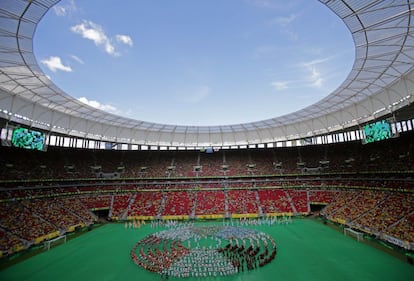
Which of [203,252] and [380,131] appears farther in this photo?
[380,131]

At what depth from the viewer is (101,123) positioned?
132 ft

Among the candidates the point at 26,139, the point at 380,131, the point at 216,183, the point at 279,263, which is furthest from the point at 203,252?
the point at 216,183

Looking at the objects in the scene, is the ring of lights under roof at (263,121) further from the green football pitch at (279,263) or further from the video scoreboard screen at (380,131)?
the green football pitch at (279,263)

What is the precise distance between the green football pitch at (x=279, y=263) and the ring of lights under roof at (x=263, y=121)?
16.3 meters

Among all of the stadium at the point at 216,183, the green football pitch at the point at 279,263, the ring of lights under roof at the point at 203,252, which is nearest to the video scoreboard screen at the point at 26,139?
the stadium at the point at 216,183

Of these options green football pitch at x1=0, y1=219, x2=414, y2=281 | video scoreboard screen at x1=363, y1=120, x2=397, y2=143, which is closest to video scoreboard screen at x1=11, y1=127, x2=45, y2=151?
green football pitch at x1=0, y1=219, x2=414, y2=281

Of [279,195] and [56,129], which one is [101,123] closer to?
[56,129]

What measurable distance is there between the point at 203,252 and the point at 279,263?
6206 mm

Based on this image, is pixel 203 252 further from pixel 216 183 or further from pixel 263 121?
pixel 216 183

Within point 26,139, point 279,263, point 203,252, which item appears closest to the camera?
point 279,263

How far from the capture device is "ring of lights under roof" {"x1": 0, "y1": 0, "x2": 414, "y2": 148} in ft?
51.0

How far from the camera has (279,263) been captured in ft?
59.7

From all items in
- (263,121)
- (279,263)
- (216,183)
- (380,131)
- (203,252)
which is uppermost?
(263,121)

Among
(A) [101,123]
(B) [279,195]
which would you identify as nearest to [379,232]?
(B) [279,195]
